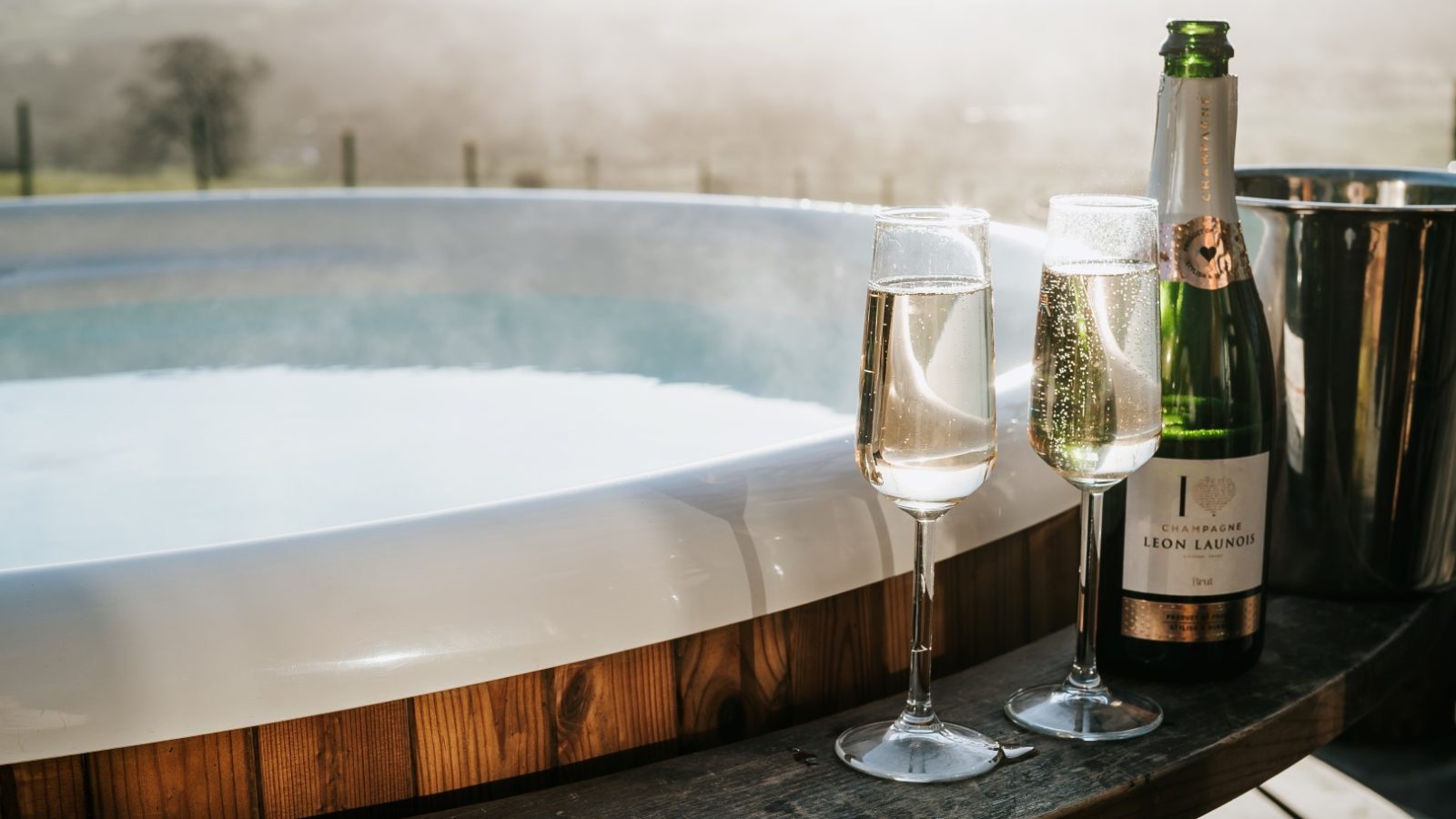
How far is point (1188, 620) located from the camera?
0.88 metres

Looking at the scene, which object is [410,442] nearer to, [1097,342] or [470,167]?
[1097,342]

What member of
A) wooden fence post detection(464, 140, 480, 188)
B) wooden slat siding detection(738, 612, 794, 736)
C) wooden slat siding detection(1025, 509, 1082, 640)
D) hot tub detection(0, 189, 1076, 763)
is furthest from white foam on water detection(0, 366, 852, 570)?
wooden fence post detection(464, 140, 480, 188)

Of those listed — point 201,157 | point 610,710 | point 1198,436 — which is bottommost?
point 610,710

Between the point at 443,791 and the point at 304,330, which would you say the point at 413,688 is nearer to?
the point at 443,791

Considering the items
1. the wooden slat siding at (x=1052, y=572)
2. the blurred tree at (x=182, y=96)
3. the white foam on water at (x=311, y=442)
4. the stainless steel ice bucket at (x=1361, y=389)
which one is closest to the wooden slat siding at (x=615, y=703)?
the wooden slat siding at (x=1052, y=572)

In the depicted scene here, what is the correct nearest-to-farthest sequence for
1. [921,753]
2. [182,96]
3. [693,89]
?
1. [921,753]
2. [693,89]
3. [182,96]

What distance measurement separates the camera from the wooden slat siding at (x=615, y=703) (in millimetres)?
741

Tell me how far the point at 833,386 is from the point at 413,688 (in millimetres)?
1663

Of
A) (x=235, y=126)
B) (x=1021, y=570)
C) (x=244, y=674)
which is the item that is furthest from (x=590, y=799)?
(x=235, y=126)

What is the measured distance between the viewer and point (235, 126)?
18.1 meters

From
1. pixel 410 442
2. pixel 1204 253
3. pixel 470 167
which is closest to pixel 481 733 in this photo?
pixel 1204 253

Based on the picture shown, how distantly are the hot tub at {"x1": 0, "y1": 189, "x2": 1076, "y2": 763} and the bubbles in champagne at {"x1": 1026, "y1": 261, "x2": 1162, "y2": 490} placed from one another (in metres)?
0.14

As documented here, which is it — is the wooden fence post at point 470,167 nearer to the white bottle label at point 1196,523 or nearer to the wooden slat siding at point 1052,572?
the wooden slat siding at point 1052,572

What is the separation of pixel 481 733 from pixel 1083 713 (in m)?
0.38
